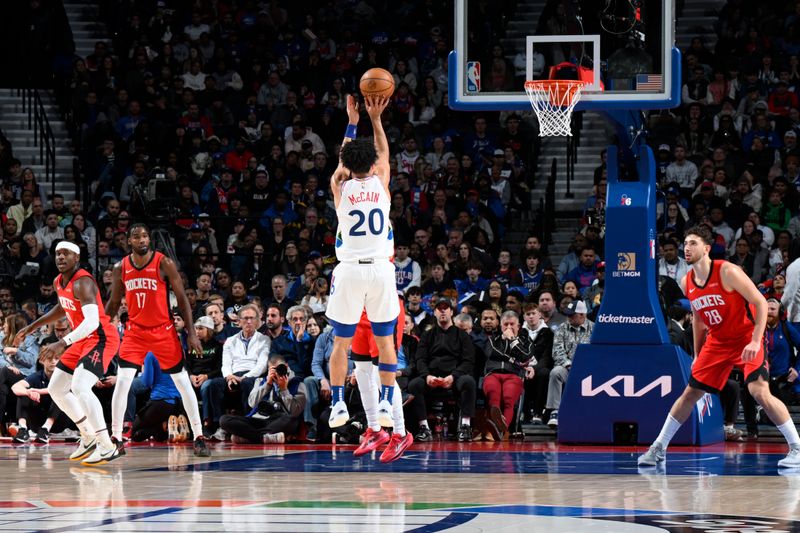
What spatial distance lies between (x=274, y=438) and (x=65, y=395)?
9.63ft

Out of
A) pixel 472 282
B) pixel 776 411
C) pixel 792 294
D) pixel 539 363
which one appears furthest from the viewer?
pixel 472 282

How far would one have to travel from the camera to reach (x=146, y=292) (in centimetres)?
1123

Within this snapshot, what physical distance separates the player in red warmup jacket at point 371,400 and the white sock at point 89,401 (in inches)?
89.1

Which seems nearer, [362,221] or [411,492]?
[411,492]

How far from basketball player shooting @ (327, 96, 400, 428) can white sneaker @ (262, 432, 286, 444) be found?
3805 millimetres

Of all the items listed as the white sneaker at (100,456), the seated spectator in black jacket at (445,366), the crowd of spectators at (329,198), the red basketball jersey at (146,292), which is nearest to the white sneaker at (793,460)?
the crowd of spectators at (329,198)

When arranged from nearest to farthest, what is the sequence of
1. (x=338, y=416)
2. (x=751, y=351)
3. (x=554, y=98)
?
(x=751, y=351) → (x=338, y=416) → (x=554, y=98)

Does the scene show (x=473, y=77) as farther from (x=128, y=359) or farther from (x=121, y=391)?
(x=121, y=391)

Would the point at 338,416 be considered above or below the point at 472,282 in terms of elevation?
below

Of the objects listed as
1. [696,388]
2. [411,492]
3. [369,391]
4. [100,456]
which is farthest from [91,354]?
[696,388]

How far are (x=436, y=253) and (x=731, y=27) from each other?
6982 millimetres

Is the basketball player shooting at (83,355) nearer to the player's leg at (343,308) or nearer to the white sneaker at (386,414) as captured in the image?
the player's leg at (343,308)

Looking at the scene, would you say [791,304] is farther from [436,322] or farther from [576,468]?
[576,468]

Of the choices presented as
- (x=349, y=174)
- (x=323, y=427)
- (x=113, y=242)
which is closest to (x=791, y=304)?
(x=323, y=427)
